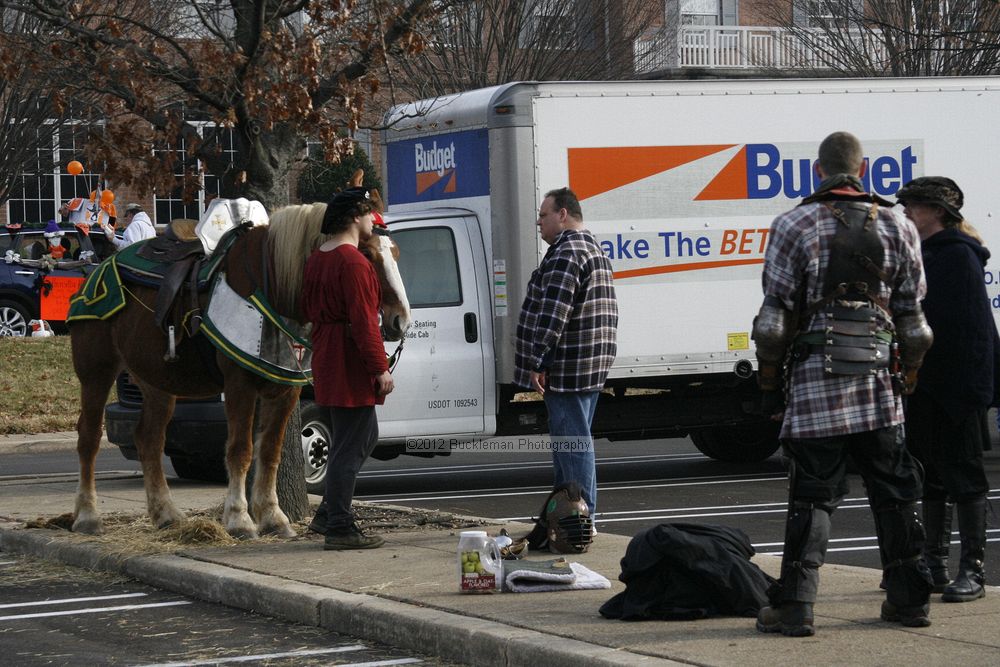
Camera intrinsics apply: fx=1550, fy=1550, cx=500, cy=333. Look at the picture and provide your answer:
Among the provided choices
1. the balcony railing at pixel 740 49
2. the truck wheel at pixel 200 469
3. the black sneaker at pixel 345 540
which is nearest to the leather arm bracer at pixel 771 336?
the black sneaker at pixel 345 540

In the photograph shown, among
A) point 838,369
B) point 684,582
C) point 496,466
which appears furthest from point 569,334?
point 496,466

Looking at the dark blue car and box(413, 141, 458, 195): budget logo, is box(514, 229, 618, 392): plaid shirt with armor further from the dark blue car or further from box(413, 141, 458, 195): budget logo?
the dark blue car

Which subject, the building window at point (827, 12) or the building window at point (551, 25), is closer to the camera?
the building window at point (551, 25)

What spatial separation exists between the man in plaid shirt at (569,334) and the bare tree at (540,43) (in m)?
14.6

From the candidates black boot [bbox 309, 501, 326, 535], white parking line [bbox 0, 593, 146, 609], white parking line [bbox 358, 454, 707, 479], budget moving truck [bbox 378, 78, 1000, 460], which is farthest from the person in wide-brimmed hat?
white parking line [bbox 358, 454, 707, 479]

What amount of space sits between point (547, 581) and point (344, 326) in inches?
81.2

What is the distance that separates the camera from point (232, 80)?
9.38m

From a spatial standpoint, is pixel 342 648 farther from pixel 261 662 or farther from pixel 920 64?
pixel 920 64

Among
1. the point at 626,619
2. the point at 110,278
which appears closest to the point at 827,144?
the point at 626,619

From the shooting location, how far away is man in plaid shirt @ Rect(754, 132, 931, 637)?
20.2 feet

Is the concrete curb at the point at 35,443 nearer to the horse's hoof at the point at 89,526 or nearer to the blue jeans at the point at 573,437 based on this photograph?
the horse's hoof at the point at 89,526

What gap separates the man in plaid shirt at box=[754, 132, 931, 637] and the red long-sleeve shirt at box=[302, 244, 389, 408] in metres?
2.84

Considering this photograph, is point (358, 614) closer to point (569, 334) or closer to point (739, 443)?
point (569, 334)

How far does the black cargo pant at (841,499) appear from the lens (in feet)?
20.2
